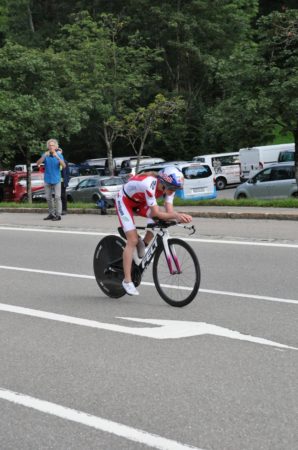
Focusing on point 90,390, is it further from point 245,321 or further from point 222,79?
point 222,79

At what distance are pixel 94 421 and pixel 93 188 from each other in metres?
28.3

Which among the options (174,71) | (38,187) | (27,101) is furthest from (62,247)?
(174,71)

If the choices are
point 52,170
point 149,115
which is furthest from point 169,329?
point 149,115

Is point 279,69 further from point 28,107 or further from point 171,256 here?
point 171,256

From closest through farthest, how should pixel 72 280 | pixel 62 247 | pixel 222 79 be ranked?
pixel 72 280
pixel 62 247
pixel 222 79

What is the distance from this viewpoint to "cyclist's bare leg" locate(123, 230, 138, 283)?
808 centimetres

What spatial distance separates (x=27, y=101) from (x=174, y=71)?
93.3ft

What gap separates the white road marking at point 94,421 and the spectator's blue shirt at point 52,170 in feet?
Result: 43.8

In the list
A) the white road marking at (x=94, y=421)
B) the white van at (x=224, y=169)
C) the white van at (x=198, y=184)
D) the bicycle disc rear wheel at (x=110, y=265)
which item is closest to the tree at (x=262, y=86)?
the white van at (x=198, y=184)

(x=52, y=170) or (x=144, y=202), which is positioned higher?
(x=52, y=170)

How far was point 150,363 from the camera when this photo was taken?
5.73 meters

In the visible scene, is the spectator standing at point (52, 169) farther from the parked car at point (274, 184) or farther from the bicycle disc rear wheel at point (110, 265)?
the bicycle disc rear wheel at point (110, 265)

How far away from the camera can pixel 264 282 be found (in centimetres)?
927

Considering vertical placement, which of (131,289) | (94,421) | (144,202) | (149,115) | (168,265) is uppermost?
(149,115)
